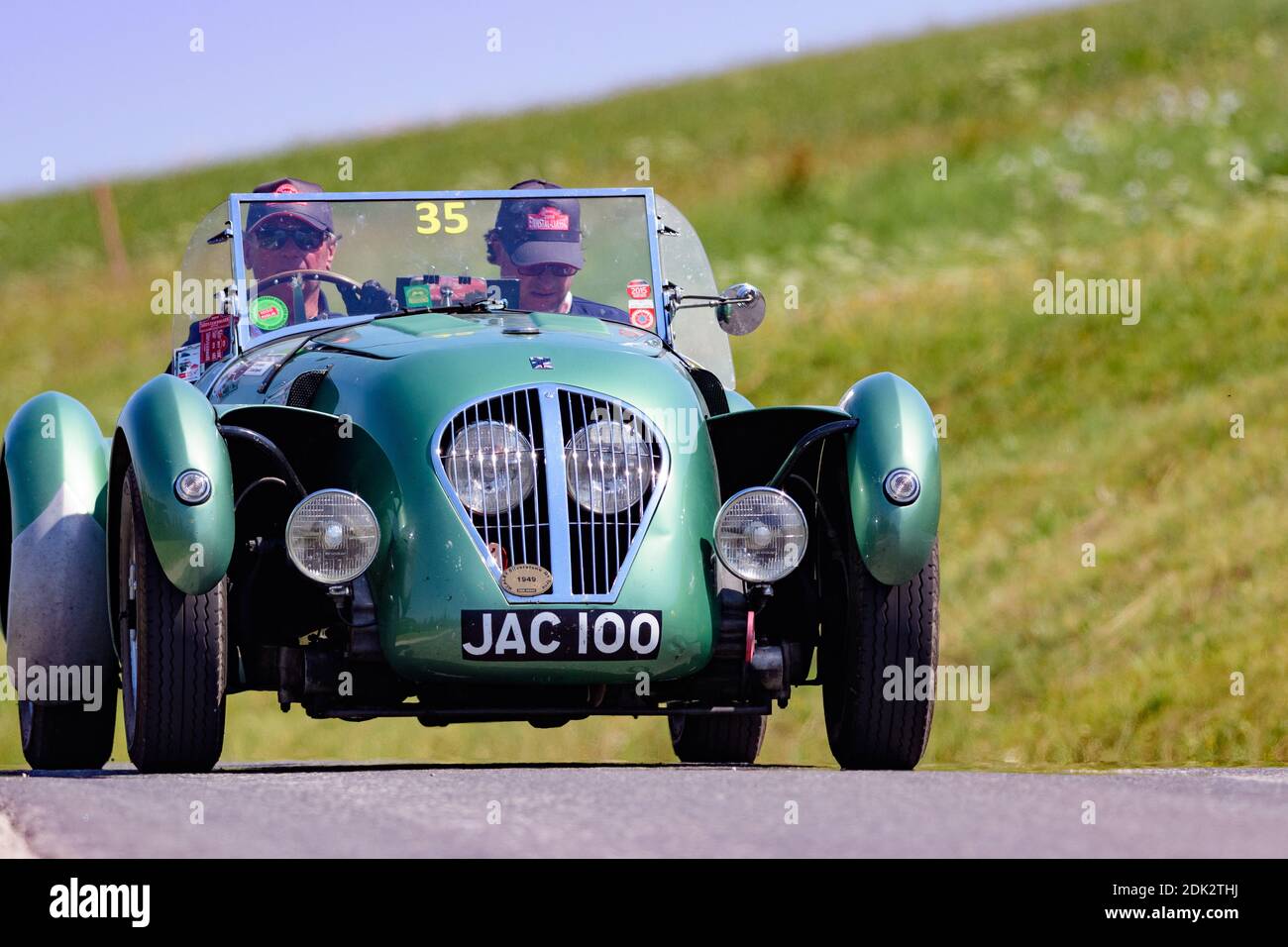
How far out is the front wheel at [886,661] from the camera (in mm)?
7738

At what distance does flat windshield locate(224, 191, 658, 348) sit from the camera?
31.0 ft

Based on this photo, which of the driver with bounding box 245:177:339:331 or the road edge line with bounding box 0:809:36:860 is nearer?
the road edge line with bounding box 0:809:36:860

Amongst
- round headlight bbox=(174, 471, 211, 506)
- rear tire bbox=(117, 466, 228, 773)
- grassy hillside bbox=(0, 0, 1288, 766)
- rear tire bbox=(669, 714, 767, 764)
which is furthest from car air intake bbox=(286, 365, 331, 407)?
grassy hillside bbox=(0, 0, 1288, 766)

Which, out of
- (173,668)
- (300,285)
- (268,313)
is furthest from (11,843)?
(300,285)

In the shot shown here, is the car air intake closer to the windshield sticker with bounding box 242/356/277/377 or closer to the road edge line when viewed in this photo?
the windshield sticker with bounding box 242/356/277/377

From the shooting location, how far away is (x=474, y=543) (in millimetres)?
7289

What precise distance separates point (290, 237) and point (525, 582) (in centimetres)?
303

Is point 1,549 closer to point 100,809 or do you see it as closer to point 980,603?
point 100,809

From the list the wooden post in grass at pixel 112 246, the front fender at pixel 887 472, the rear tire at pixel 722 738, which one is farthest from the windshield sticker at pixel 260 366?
the wooden post in grass at pixel 112 246

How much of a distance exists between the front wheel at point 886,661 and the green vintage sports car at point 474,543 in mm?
11

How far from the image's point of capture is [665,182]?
40.7 m

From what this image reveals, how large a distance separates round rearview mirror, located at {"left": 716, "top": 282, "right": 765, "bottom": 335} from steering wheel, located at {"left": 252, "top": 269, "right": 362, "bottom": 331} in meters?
1.53

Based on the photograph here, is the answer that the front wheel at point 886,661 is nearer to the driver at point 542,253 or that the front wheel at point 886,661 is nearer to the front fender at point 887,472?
the front fender at point 887,472

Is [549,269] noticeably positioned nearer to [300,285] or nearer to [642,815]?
[300,285]
